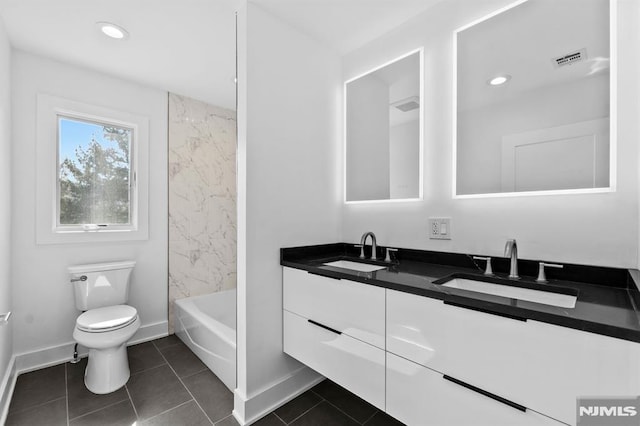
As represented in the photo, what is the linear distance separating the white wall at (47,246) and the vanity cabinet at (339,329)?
1633 mm

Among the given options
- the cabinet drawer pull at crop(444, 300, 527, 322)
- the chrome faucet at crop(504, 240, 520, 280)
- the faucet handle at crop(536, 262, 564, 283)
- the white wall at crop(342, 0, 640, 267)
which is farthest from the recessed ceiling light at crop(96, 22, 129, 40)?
the faucet handle at crop(536, 262, 564, 283)

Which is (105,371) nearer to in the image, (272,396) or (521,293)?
(272,396)

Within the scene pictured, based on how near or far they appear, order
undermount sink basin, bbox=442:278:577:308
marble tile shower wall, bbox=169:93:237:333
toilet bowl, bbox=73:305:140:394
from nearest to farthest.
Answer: undermount sink basin, bbox=442:278:577:308, toilet bowl, bbox=73:305:140:394, marble tile shower wall, bbox=169:93:237:333

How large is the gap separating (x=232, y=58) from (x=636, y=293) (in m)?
2.63

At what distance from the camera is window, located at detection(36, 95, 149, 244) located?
2.19 meters

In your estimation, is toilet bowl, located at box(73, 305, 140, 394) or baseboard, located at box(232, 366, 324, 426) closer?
baseboard, located at box(232, 366, 324, 426)

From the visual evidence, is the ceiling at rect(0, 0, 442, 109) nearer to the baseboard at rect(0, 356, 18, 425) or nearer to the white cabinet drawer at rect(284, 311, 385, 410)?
the white cabinet drawer at rect(284, 311, 385, 410)

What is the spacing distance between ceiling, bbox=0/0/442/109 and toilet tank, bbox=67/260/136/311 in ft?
5.29

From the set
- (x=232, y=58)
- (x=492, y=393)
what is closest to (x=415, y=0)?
(x=232, y=58)

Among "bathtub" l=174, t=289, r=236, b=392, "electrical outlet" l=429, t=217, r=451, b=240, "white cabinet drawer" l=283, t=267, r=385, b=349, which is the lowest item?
"bathtub" l=174, t=289, r=236, b=392

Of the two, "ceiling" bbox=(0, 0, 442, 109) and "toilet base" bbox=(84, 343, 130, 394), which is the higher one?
"ceiling" bbox=(0, 0, 442, 109)

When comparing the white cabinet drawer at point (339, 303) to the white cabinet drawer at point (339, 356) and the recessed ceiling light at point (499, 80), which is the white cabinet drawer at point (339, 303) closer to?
the white cabinet drawer at point (339, 356)

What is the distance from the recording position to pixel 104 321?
1974mm

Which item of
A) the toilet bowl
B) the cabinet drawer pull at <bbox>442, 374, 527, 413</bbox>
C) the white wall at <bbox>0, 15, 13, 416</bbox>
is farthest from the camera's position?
the toilet bowl
